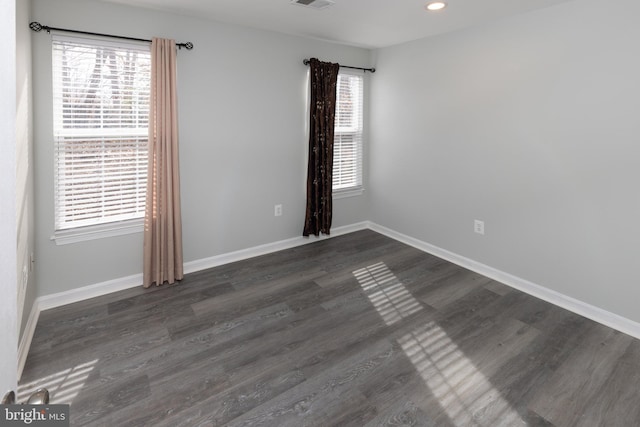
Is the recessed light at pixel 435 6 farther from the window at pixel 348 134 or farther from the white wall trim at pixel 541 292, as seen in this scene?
the white wall trim at pixel 541 292

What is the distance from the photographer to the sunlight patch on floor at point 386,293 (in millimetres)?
2859

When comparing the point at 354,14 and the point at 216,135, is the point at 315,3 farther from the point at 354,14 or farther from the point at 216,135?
the point at 216,135

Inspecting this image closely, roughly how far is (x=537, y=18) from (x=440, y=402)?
9.96 feet

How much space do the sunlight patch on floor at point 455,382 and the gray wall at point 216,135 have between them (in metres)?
2.18

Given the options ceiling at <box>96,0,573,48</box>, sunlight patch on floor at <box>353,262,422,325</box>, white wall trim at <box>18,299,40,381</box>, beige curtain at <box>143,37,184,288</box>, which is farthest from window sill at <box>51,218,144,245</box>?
sunlight patch on floor at <box>353,262,422,325</box>

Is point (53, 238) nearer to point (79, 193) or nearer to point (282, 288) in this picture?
point (79, 193)

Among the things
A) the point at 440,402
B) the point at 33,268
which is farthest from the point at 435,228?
the point at 33,268

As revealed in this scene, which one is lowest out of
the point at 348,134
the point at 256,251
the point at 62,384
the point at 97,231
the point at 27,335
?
the point at 62,384

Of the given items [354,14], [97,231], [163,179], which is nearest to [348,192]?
[354,14]

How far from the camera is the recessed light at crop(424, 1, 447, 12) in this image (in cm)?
281

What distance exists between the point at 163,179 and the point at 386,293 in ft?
7.29

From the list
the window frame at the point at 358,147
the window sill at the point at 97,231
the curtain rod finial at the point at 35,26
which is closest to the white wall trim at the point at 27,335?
the window sill at the point at 97,231

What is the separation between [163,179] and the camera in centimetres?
313

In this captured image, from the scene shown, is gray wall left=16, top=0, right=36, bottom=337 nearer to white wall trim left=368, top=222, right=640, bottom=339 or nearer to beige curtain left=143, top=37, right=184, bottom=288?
beige curtain left=143, top=37, right=184, bottom=288
